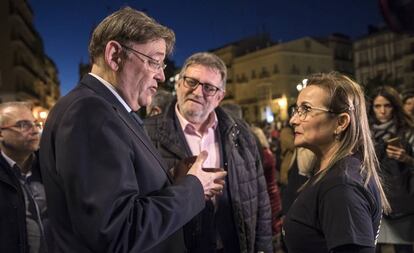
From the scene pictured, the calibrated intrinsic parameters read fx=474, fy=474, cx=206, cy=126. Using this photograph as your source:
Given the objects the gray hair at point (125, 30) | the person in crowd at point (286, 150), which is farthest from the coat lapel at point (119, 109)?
the person in crowd at point (286, 150)

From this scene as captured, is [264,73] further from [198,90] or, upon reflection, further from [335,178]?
[335,178]

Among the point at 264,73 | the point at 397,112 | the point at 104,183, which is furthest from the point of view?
the point at 264,73

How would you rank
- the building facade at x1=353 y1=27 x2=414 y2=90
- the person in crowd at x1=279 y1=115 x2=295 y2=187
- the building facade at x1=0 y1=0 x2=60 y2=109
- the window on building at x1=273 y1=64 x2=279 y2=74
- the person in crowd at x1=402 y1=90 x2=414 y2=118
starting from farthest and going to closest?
1. the window on building at x1=273 y1=64 x2=279 y2=74
2. the building facade at x1=353 y1=27 x2=414 y2=90
3. the building facade at x1=0 y1=0 x2=60 y2=109
4. the person in crowd at x1=279 y1=115 x2=295 y2=187
5. the person in crowd at x1=402 y1=90 x2=414 y2=118

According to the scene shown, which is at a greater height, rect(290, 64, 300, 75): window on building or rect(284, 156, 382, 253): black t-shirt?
rect(290, 64, 300, 75): window on building

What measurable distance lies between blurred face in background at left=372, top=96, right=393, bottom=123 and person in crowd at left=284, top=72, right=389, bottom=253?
2986 mm

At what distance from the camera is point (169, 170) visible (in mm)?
2492

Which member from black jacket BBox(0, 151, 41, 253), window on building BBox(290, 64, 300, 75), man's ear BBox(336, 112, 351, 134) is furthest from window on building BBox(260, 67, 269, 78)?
man's ear BBox(336, 112, 351, 134)

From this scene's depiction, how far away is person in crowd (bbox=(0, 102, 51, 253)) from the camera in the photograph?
3.32 m

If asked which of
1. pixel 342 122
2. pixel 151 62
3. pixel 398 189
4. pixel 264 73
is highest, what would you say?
pixel 264 73

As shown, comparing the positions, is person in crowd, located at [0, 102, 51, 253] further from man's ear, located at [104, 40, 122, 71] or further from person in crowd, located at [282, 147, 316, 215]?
person in crowd, located at [282, 147, 316, 215]

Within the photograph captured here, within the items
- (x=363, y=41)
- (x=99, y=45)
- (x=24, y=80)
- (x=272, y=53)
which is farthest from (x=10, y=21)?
(x=99, y=45)

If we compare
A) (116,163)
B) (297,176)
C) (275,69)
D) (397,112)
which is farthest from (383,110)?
(275,69)

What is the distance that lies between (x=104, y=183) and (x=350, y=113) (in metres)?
1.42

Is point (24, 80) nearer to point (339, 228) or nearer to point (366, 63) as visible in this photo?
point (366, 63)
